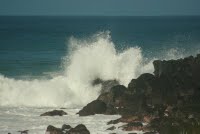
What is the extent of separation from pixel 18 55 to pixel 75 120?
4257 cm

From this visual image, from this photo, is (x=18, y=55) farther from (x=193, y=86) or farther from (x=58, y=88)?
(x=193, y=86)

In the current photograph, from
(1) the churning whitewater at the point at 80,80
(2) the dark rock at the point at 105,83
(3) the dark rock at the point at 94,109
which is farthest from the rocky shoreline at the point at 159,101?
(1) the churning whitewater at the point at 80,80

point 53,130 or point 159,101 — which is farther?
point 159,101

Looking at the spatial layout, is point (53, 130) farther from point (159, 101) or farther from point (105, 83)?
point (105, 83)

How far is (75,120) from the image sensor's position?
28.2 metres

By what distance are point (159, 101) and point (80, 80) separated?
11.4 metres

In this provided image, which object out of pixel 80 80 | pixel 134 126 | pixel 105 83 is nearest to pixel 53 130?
pixel 134 126

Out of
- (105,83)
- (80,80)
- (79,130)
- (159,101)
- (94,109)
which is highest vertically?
(80,80)

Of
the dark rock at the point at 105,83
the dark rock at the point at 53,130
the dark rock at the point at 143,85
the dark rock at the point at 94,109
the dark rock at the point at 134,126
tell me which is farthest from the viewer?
the dark rock at the point at 105,83

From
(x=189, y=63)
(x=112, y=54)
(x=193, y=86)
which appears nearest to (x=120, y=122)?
(x=193, y=86)

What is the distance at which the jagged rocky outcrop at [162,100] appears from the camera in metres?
25.3

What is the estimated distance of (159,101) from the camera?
28797 mm

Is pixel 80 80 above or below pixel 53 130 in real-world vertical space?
above

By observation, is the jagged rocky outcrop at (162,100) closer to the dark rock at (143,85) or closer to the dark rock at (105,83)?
the dark rock at (143,85)
